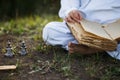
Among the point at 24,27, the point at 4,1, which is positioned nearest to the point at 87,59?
the point at 24,27

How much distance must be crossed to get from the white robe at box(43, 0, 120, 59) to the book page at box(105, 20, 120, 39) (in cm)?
19

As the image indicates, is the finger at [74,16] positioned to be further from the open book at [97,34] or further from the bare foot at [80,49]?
the bare foot at [80,49]

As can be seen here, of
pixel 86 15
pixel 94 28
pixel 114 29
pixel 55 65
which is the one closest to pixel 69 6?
pixel 86 15

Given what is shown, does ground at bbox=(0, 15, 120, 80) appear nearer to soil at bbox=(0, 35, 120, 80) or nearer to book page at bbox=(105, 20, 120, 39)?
soil at bbox=(0, 35, 120, 80)

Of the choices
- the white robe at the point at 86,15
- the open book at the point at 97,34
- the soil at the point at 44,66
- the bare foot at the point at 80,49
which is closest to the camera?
the soil at the point at 44,66

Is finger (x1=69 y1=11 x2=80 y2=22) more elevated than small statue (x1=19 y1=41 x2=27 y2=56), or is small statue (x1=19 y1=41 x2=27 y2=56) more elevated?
finger (x1=69 y1=11 x2=80 y2=22)

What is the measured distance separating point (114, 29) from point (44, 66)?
0.87 m

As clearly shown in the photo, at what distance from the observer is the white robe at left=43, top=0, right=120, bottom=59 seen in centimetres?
517

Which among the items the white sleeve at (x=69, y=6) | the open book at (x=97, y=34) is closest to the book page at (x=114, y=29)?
the open book at (x=97, y=34)

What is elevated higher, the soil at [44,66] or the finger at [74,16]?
the finger at [74,16]

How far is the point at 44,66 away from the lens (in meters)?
4.79

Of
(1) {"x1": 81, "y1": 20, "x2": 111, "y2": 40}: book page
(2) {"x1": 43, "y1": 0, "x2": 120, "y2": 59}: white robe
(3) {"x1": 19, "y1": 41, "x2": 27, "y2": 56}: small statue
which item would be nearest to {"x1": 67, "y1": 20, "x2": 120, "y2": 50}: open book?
(1) {"x1": 81, "y1": 20, "x2": 111, "y2": 40}: book page

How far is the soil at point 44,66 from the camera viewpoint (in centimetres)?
452

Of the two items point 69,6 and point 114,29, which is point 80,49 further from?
point 69,6
